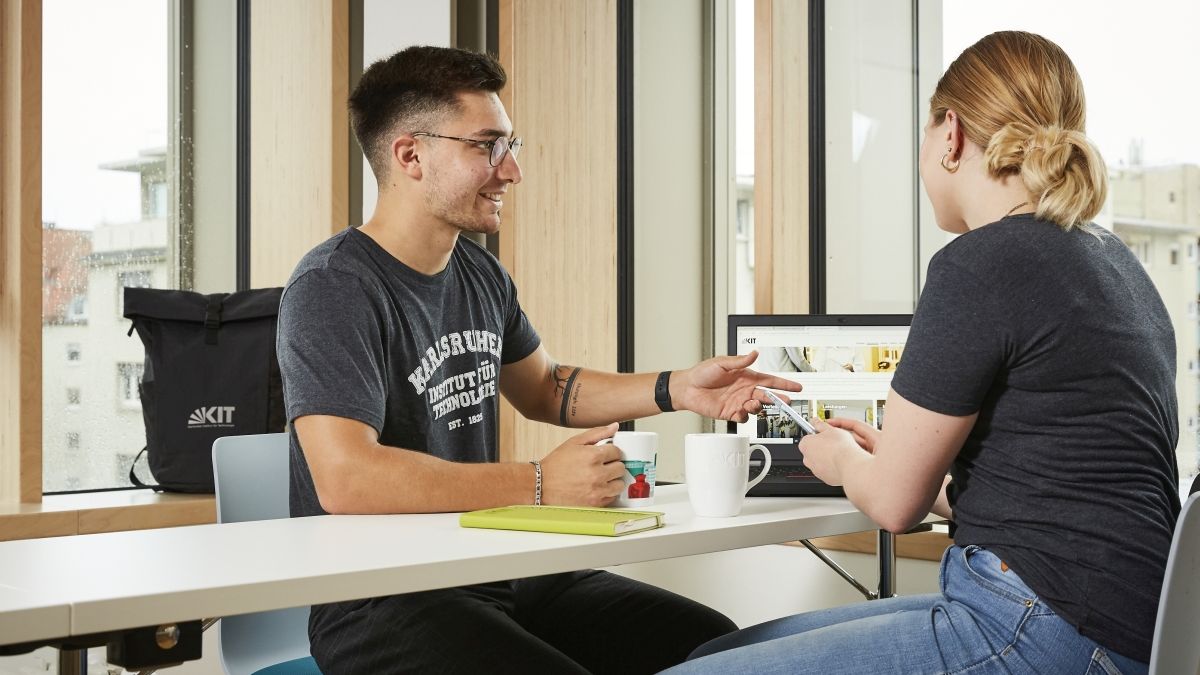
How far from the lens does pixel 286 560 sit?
111 centimetres

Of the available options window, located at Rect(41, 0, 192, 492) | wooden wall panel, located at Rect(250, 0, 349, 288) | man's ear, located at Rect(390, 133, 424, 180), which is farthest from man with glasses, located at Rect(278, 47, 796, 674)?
window, located at Rect(41, 0, 192, 492)

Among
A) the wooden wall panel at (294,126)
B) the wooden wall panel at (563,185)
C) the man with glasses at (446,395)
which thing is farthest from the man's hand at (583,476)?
the wooden wall panel at (294,126)

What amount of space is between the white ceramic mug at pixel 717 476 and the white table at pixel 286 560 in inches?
0.9

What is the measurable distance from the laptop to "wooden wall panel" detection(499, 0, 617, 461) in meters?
1.13

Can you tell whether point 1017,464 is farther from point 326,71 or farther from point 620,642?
point 326,71

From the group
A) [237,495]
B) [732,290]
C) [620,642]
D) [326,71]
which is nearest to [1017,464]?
[620,642]

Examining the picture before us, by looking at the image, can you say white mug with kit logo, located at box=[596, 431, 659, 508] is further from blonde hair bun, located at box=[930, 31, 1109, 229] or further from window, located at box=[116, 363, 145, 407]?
window, located at box=[116, 363, 145, 407]

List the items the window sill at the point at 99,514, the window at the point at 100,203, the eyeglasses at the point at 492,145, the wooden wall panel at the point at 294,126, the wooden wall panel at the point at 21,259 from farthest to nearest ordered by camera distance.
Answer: the wooden wall panel at the point at 294,126, the window at the point at 100,203, the wooden wall panel at the point at 21,259, the window sill at the point at 99,514, the eyeglasses at the point at 492,145

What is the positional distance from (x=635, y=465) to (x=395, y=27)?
2331 millimetres

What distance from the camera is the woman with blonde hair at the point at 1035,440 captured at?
1126 mm

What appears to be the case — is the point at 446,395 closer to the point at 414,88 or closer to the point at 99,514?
the point at 414,88

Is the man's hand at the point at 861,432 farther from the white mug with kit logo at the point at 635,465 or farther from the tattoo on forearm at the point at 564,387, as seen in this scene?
the tattoo on forearm at the point at 564,387

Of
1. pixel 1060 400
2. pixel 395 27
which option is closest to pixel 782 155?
pixel 395 27

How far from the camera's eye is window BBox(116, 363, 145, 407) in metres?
3.24
